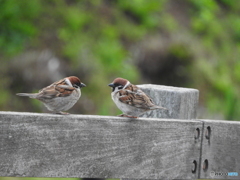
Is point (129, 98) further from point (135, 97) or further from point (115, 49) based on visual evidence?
point (115, 49)

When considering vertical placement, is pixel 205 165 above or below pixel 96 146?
below

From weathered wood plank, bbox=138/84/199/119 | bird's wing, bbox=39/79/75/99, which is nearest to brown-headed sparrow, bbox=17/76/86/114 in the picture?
bird's wing, bbox=39/79/75/99

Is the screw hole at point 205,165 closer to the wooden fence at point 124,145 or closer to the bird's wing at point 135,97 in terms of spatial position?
the wooden fence at point 124,145

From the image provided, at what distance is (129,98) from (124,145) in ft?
2.77

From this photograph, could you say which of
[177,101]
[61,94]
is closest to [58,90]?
[61,94]

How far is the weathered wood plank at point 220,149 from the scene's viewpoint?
2516 mm

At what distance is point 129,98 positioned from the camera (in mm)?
3039

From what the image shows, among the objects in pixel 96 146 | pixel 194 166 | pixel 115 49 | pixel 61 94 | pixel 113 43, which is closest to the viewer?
pixel 96 146

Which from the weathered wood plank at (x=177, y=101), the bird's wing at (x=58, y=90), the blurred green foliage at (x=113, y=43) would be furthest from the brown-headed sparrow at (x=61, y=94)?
the blurred green foliage at (x=113, y=43)

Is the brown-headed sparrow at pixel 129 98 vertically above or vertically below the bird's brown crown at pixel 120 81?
below

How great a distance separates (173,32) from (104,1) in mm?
1649

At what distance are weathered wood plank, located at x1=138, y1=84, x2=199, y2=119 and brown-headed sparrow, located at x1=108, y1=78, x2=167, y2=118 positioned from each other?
0.40ft

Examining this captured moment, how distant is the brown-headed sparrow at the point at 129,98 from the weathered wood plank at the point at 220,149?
52cm

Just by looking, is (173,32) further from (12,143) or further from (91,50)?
(12,143)
